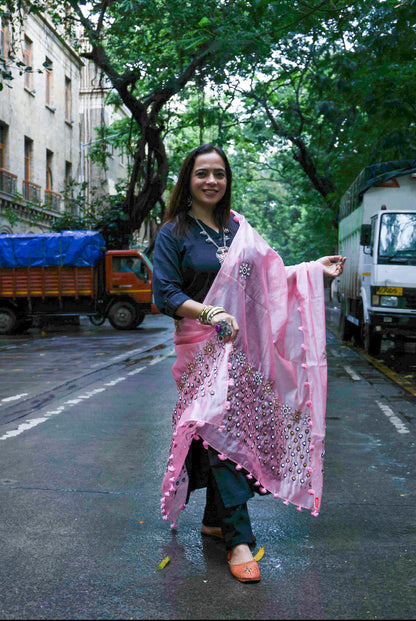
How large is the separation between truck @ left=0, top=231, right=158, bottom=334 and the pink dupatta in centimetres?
1925

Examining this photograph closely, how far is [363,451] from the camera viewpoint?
6160 millimetres

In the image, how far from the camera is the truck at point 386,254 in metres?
12.7

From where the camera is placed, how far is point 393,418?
7738mm

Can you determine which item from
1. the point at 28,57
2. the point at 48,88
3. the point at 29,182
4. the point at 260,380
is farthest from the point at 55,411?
the point at 48,88

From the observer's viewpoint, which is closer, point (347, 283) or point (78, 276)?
point (347, 283)

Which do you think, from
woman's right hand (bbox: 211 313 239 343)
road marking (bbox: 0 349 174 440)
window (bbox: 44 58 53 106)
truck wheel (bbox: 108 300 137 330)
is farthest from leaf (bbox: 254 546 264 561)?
window (bbox: 44 58 53 106)

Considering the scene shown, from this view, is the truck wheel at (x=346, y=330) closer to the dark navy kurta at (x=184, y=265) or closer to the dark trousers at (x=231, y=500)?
the dark navy kurta at (x=184, y=265)

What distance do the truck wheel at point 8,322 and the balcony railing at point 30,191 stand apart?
8.57 metres

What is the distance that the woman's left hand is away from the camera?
3768mm

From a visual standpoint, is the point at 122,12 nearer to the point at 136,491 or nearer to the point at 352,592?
the point at 136,491

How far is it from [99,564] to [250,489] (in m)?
0.76

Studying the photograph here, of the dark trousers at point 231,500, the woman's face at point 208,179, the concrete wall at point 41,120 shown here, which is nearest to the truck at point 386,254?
the woman's face at point 208,179

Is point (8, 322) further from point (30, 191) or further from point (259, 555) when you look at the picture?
point (259, 555)

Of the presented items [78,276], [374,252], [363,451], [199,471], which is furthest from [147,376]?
[78,276]
